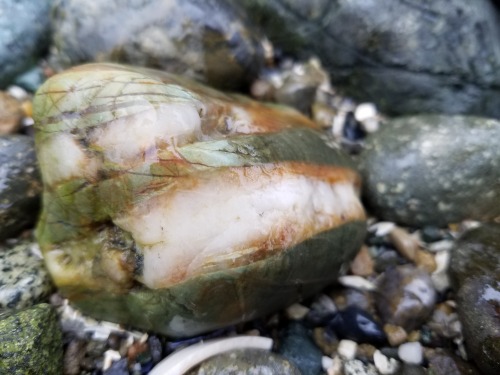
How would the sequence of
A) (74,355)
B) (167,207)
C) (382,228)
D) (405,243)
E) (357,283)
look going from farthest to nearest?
(382,228) < (405,243) < (357,283) < (74,355) < (167,207)

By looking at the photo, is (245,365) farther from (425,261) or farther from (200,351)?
(425,261)

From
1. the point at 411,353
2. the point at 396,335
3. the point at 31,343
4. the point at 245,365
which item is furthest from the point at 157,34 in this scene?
the point at 411,353

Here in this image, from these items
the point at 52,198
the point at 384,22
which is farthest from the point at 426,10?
the point at 52,198

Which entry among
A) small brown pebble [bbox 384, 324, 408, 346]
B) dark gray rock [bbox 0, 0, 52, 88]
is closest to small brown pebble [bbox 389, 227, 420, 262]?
small brown pebble [bbox 384, 324, 408, 346]

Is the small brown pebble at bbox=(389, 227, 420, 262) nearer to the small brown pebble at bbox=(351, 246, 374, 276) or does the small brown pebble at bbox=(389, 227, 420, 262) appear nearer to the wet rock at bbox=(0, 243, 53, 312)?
the small brown pebble at bbox=(351, 246, 374, 276)

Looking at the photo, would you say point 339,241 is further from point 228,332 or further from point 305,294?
point 228,332

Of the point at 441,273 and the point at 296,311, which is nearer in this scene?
the point at 296,311

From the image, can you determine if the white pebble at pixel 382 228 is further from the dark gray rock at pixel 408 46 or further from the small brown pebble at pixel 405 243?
the dark gray rock at pixel 408 46

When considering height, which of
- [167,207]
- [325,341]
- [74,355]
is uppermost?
[167,207]

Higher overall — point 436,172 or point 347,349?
point 436,172
